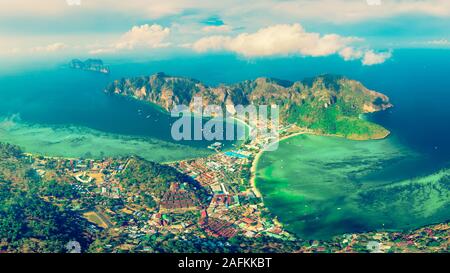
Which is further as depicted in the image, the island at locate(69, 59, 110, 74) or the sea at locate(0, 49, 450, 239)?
the island at locate(69, 59, 110, 74)

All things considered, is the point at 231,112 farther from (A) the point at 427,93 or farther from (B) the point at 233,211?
(A) the point at 427,93

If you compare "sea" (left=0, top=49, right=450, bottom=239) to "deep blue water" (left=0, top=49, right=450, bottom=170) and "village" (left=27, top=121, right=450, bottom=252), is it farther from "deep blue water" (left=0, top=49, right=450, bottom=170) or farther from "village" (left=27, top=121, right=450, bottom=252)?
"village" (left=27, top=121, right=450, bottom=252)

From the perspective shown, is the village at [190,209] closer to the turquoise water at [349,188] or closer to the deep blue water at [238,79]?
the turquoise water at [349,188]

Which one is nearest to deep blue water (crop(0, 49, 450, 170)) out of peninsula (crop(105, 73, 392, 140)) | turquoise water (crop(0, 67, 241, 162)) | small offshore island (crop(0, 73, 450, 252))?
turquoise water (crop(0, 67, 241, 162))

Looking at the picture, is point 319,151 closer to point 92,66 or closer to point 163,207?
point 163,207

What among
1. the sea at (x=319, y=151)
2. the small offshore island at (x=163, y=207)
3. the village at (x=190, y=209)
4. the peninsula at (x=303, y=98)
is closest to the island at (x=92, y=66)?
the sea at (x=319, y=151)

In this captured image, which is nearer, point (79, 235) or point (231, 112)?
point (79, 235)
